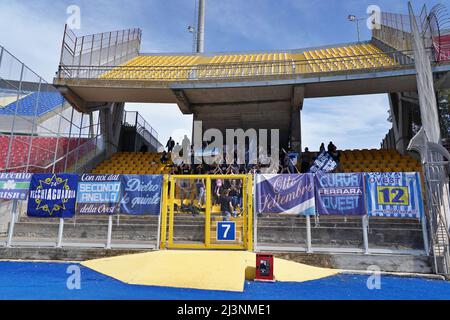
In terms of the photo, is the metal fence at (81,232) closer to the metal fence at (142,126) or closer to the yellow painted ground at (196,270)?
the yellow painted ground at (196,270)

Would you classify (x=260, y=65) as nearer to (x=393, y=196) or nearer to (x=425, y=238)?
(x=393, y=196)

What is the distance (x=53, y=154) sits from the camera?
16516 mm

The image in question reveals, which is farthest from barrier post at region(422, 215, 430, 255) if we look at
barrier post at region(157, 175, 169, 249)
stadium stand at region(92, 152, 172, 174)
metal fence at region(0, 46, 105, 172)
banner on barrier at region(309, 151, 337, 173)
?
metal fence at region(0, 46, 105, 172)

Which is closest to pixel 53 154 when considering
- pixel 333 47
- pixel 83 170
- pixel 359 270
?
pixel 83 170

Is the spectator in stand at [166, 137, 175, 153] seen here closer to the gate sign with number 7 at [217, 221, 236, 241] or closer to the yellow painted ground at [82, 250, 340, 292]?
the gate sign with number 7 at [217, 221, 236, 241]

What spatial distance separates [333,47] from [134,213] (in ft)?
69.2

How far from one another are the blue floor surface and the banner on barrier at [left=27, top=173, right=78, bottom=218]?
8.45 feet

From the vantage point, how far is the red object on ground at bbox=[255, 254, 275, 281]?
6922 mm

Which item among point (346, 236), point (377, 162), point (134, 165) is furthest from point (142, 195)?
point (377, 162)

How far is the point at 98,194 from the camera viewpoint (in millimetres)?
9953

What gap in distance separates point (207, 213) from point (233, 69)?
1343cm

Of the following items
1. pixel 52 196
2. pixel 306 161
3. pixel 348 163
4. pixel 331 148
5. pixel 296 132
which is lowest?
pixel 52 196

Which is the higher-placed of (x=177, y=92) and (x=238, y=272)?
(x=177, y=92)

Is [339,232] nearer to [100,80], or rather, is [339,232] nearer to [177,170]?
[177,170]
